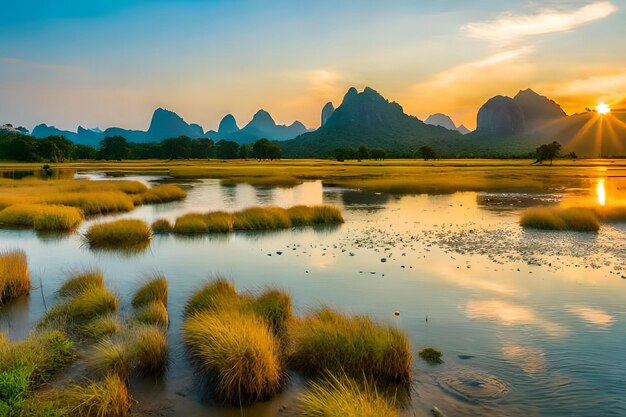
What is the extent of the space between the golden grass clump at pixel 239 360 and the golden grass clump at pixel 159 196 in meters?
40.1

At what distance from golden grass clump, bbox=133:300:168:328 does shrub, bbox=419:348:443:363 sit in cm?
741

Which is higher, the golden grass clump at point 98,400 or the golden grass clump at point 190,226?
the golden grass clump at point 190,226

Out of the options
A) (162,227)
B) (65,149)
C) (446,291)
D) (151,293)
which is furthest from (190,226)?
(65,149)

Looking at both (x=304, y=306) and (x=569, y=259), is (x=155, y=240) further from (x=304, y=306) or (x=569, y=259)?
(x=569, y=259)

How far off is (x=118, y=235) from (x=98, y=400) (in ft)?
68.4

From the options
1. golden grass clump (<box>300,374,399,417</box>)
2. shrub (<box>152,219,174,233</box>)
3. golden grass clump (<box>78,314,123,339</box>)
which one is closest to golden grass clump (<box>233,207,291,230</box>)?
shrub (<box>152,219,174,233</box>)

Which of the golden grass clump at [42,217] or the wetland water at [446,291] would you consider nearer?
the wetland water at [446,291]

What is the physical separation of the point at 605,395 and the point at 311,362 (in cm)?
648

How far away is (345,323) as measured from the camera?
38.3ft

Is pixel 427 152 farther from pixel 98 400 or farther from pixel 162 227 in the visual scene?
pixel 98 400

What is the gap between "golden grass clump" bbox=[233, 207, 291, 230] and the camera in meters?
32.7

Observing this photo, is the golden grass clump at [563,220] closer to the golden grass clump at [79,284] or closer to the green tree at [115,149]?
the golden grass clump at [79,284]

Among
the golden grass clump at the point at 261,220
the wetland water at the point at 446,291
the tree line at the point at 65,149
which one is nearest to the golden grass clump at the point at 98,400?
the wetland water at the point at 446,291

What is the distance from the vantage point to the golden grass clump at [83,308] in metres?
13.8
